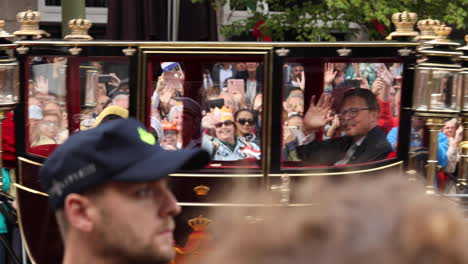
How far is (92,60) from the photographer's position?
5598mm

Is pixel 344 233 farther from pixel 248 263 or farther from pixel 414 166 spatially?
pixel 414 166

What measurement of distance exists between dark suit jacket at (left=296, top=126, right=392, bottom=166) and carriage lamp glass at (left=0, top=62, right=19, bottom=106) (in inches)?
84.0

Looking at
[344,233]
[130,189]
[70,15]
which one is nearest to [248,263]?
[344,233]

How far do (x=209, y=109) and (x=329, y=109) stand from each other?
85 centimetres

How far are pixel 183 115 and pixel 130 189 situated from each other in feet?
12.0

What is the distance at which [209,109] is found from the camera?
220 inches

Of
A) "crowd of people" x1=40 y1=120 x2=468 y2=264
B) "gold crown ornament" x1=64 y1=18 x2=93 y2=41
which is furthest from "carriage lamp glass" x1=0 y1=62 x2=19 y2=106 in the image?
"crowd of people" x1=40 y1=120 x2=468 y2=264

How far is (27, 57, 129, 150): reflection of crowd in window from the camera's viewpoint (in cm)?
559

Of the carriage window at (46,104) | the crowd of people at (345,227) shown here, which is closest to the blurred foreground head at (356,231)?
the crowd of people at (345,227)

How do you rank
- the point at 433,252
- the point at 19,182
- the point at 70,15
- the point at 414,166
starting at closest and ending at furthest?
the point at 433,252 → the point at 19,182 → the point at 414,166 → the point at 70,15

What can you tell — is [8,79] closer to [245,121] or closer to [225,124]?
[225,124]

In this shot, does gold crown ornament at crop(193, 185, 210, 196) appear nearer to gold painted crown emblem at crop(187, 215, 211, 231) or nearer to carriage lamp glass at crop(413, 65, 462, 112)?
gold painted crown emblem at crop(187, 215, 211, 231)

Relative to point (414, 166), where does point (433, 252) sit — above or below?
above

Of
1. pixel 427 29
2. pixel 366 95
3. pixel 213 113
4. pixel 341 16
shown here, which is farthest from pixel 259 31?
pixel 213 113
